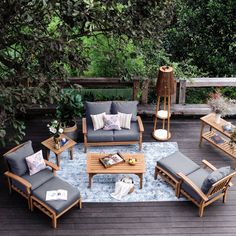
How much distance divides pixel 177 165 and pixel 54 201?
2276 millimetres

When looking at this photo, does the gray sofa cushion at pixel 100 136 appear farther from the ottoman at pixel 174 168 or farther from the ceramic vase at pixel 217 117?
the ceramic vase at pixel 217 117

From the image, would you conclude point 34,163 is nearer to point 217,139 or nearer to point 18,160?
point 18,160

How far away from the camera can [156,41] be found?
8.07 metres

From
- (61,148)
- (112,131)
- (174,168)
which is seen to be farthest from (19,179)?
(174,168)

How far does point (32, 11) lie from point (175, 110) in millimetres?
4227

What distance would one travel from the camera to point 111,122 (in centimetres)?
877

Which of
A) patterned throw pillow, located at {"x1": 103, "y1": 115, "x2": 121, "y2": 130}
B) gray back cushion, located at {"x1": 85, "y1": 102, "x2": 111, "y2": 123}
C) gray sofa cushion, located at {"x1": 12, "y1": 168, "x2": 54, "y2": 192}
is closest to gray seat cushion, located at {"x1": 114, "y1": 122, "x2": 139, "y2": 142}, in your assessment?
patterned throw pillow, located at {"x1": 103, "y1": 115, "x2": 121, "y2": 130}

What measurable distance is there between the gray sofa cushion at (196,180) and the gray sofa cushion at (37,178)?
232cm

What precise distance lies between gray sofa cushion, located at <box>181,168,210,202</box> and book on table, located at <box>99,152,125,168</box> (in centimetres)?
123

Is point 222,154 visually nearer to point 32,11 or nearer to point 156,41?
point 156,41

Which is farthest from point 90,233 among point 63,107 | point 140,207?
point 63,107

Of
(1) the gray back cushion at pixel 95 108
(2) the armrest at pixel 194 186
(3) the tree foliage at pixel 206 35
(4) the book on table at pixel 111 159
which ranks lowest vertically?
(2) the armrest at pixel 194 186

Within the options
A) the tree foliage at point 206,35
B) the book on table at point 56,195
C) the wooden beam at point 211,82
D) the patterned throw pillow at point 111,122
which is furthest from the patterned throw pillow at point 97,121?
the tree foliage at point 206,35

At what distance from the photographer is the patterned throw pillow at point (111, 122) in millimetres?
8772
